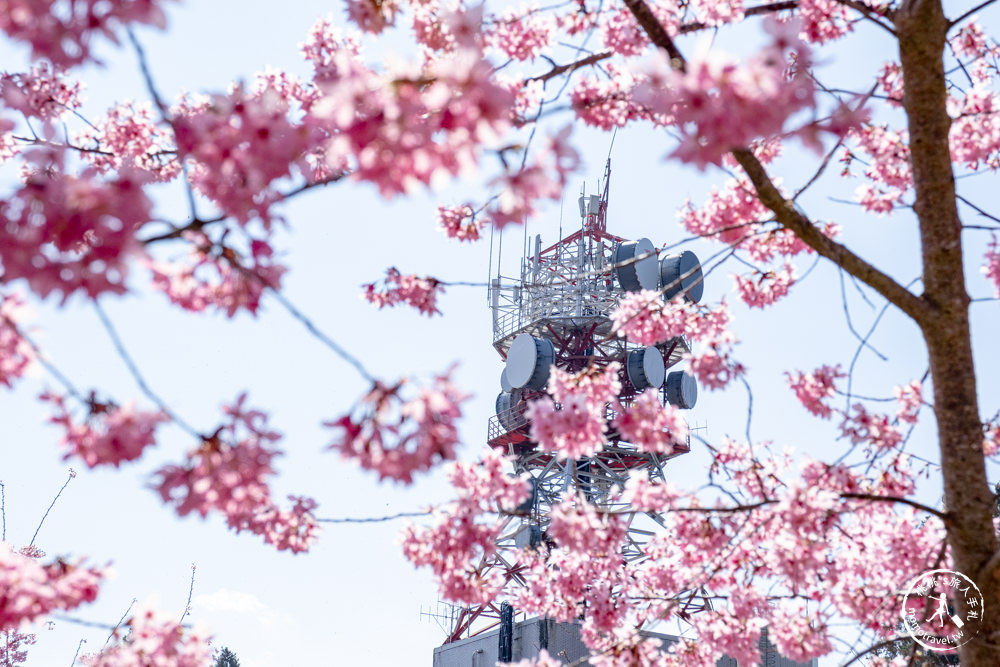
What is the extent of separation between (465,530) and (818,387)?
9.40 feet

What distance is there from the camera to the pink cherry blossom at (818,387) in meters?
5.79

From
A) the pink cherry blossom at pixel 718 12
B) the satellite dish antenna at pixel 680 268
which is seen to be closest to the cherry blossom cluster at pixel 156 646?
the pink cherry blossom at pixel 718 12

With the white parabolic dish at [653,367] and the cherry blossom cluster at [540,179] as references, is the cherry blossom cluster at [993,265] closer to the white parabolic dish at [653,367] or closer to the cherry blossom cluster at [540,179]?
the cherry blossom cluster at [540,179]

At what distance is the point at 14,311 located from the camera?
2.62 metres

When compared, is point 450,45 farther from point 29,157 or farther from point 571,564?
point 571,564

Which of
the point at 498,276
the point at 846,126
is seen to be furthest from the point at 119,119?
the point at 498,276

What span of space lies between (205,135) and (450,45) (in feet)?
10.4

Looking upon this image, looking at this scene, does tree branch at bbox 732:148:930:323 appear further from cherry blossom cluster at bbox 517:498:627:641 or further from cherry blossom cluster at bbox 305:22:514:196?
cherry blossom cluster at bbox 517:498:627:641

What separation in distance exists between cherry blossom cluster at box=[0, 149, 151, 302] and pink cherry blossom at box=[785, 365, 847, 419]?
4779mm

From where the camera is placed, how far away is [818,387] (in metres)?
5.79

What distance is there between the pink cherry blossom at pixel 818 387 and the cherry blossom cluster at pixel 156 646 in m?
4.19

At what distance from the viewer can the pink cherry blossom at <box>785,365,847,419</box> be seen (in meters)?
5.79

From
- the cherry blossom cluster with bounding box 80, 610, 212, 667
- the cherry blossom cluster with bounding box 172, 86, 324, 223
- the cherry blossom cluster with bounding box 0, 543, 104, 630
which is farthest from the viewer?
the cherry blossom cluster with bounding box 80, 610, 212, 667

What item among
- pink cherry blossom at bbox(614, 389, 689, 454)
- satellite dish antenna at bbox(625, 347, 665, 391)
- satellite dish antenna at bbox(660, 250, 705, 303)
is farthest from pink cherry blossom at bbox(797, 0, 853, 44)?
satellite dish antenna at bbox(625, 347, 665, 391)
